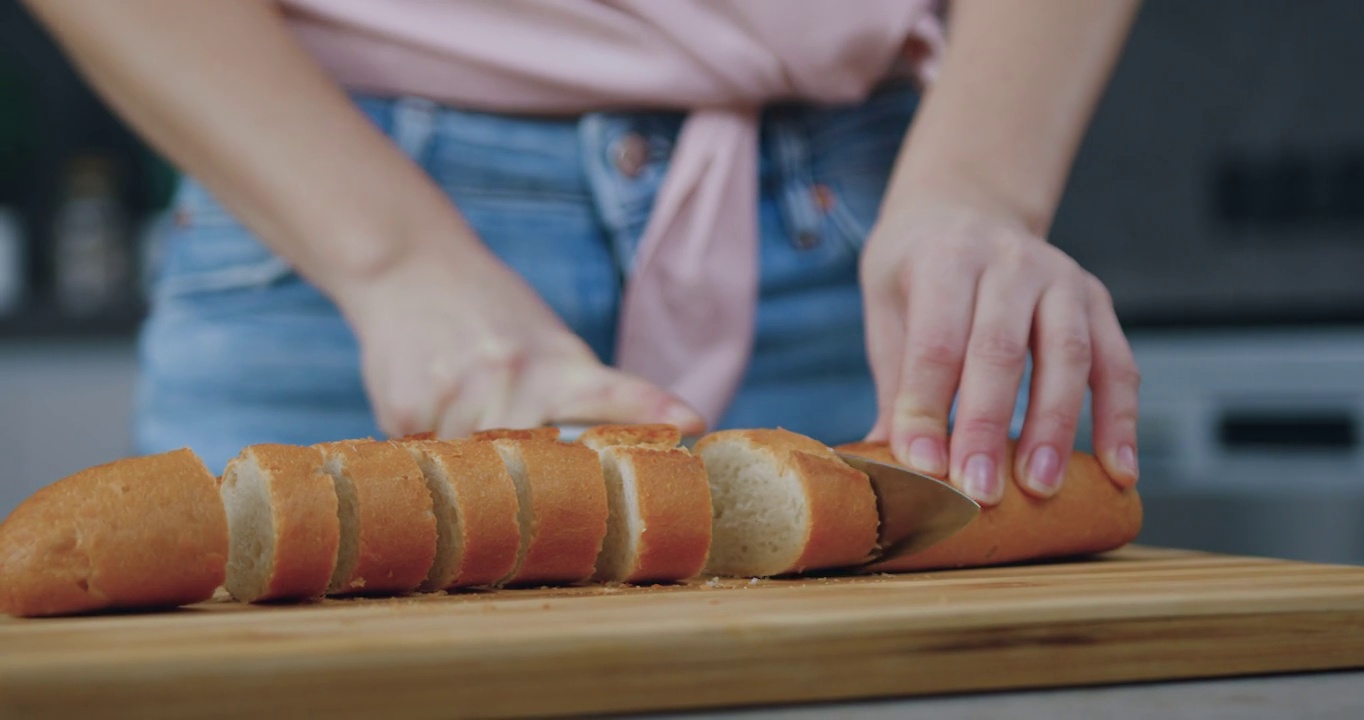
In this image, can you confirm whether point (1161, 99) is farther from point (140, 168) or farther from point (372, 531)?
point (372, 531)

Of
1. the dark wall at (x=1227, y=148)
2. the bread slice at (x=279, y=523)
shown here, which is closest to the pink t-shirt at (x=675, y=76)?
the bread slice at (x=279, y=523)

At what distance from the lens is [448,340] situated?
1.39m

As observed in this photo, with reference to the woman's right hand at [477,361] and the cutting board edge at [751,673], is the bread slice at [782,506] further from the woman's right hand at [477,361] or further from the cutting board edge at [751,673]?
the cutting board edge at [751,673]

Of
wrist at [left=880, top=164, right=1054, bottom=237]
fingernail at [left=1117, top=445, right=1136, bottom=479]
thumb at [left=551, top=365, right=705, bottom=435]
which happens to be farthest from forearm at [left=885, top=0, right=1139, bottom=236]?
thumb at [left=551, top=365, right=705, bottom=435]

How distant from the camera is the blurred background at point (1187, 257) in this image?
359 cm

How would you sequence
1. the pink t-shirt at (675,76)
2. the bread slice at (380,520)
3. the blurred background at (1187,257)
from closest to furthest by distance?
the bread slice at (380,520) < the pink t-shirt at (675,76) < the blurred background at (1187,257)

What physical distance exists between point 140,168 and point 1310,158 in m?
3.59

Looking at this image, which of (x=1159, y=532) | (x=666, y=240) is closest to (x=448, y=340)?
(x=666, y=240)

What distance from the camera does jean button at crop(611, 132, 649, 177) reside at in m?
1.69

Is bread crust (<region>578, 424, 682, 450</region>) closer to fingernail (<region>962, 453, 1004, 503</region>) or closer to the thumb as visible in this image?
the thumb

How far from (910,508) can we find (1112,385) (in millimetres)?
251

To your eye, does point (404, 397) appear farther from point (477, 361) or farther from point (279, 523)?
point (279, 523)

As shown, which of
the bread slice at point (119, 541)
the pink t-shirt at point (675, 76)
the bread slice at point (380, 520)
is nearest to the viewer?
the bread slice at point (119, 541)

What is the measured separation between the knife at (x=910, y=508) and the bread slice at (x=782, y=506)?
1cm
